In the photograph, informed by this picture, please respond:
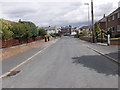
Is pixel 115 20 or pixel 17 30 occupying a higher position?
pixel 115 20

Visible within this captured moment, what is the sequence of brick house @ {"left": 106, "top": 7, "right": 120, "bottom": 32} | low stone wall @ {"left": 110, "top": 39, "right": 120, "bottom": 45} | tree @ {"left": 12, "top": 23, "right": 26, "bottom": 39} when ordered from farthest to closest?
brick house @ {"left": 106, "top": 7, "right": 120, "bottom": 32}
low stone wall @ {"left": 110, "top": 39, "right": 120, "bottom": 45}
tree @ {"left": 12, "top": 23, "right": 26, "bottom": 39}

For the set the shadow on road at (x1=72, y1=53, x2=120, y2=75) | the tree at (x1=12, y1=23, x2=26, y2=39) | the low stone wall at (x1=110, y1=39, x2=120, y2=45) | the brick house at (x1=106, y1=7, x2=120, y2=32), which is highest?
the brick house at (x1=106, y1=7, x2=120, y2=32)

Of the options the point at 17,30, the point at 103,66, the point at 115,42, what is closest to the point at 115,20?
the point at 115,42

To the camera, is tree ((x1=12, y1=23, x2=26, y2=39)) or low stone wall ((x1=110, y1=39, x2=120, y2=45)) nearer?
tree ((x1=12, y1=23, x2=26, y2=39))

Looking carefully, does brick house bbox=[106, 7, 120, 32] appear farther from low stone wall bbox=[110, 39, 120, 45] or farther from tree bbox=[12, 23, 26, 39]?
tree bbox=[12, 23, 26, 39]

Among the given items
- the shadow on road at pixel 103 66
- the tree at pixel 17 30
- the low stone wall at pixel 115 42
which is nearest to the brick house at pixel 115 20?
the low stone wall at pixel 115 42

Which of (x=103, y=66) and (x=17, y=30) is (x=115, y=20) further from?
(x=103, y=66)

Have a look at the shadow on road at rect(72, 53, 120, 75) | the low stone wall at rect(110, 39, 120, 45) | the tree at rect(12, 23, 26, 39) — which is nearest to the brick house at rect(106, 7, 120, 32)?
the low stone wall at rect(110, 39, 120, 45)

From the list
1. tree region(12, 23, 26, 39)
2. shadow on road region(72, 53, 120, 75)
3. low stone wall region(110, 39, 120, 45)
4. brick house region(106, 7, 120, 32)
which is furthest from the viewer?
brick house region(106, 7, 120, 32)

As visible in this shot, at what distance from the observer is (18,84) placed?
6.79 metres

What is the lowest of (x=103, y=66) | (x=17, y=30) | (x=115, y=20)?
(x=103, y=66)

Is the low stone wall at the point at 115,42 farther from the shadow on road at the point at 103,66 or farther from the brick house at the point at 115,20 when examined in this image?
the brick house at the point at 115,20

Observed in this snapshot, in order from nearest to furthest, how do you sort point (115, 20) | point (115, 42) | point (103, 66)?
1. point (103, 66)
2. point (115, 42)
3. point (115, 20)

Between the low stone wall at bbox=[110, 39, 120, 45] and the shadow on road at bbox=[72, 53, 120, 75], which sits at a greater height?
the low stone wall at bbox=[110, 39, 120, 45]
